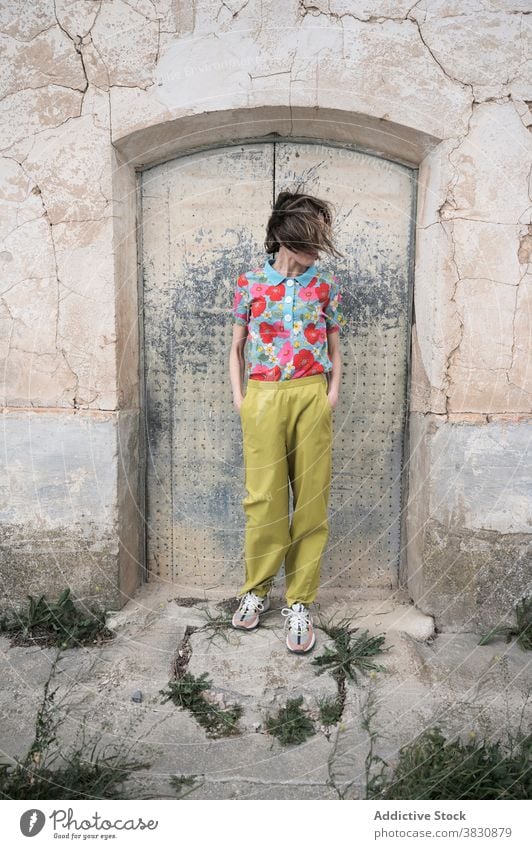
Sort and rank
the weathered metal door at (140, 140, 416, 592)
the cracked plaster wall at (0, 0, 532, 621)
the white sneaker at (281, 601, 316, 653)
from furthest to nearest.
Answer: the weathered metal door at (140, 140, 416, 592) < the cracked plaster wall at (0, 0, 532, 621) < the white sneaker at (281, 601, 316, 653)

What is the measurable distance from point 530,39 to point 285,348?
6.27ft

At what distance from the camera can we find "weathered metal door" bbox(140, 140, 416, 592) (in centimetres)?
344

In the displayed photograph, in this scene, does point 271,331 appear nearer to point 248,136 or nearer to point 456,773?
point 248,136

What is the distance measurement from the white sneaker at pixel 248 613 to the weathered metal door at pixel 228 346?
1.92ft

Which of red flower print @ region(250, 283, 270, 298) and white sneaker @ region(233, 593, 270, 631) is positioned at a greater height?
red flower print @ region(250, 283, 270, 298)

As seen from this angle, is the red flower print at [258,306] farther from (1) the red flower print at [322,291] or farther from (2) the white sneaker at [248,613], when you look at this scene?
(2) the white sneaker at [248,613]

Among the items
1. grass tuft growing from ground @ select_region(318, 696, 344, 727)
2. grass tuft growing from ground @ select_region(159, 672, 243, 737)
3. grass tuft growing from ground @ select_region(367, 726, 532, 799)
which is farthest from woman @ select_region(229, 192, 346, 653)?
grass tuft growing from ground @ select_region(367, 726, 532, 799)

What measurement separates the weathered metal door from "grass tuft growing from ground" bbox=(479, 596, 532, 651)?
692 millimetres

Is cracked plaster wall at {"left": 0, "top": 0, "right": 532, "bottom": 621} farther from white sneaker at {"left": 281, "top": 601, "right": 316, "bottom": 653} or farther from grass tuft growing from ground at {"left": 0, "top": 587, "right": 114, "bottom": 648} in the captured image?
white sneaker at {"left": 281, "top": 601, "right": 316, "bottom": 653}

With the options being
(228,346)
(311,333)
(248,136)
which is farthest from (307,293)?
(248,136)

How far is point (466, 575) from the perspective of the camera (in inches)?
128

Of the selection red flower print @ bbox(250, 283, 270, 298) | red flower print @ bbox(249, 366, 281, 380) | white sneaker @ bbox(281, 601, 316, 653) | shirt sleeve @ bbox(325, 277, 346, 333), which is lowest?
white sneaker @ bbox(281, 601, 316, 653)
